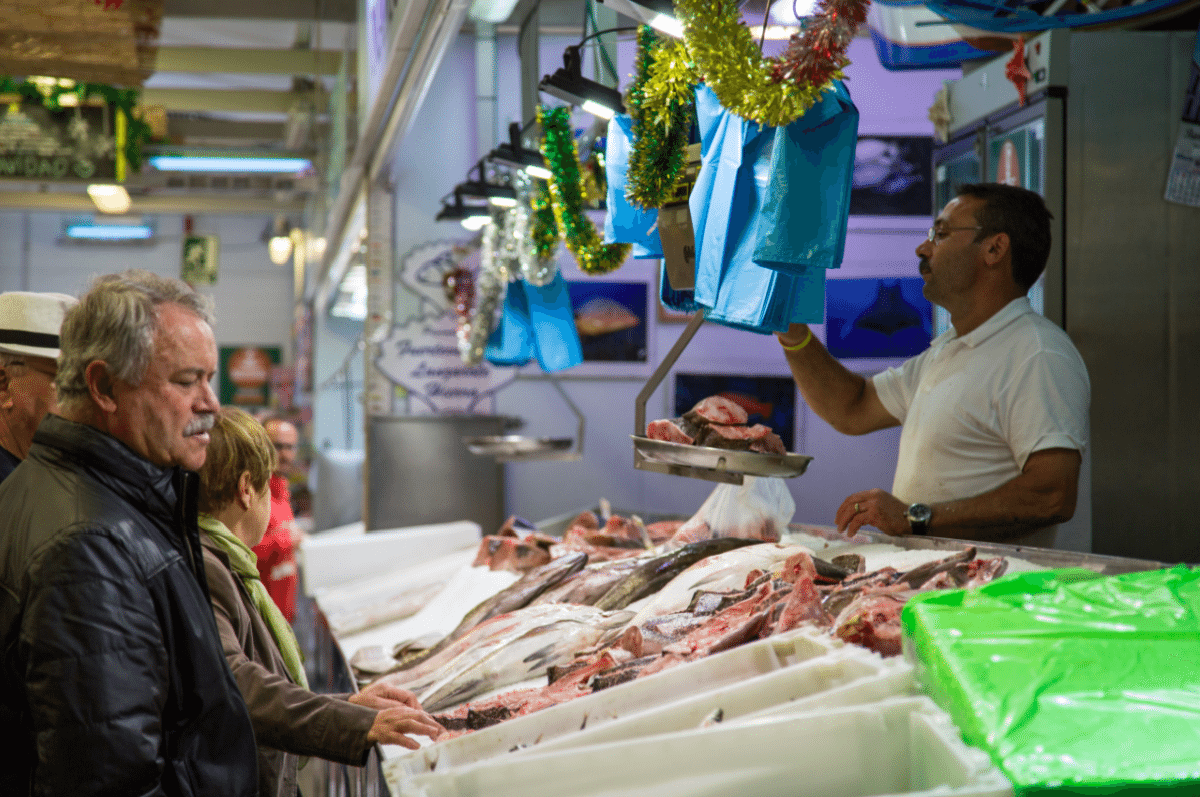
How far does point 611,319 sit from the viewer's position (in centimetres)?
716

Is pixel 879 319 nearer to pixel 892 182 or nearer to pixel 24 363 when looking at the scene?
pixel 892 182

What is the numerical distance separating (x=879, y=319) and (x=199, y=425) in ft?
18.1

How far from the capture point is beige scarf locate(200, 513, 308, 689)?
90.1 inches

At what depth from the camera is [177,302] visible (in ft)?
5.78

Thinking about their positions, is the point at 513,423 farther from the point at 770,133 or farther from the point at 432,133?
the point at 770,133

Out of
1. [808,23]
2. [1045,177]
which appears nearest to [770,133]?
[808,23]

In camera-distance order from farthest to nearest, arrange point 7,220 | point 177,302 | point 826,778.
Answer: point 7,220
point 177,302
point 826,778

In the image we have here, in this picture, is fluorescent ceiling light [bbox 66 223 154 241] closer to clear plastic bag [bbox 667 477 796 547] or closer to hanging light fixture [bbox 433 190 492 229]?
hanging light fixture [bbox 433 190 492 229]

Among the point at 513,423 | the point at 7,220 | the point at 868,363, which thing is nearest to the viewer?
the point at 868,363

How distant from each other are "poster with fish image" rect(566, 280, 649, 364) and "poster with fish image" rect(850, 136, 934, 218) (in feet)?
5.32

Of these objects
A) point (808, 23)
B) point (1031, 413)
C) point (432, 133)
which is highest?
point (432, 133)

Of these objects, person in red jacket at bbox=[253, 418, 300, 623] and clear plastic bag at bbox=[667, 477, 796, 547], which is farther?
person in red jacket at bbox=[253, 418, 300, 623]

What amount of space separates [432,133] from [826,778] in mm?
6613

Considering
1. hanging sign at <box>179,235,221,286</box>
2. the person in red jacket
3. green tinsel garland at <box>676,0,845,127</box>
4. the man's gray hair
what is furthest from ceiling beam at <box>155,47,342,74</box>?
hanging sign at <box>179,235,221,286</box>
